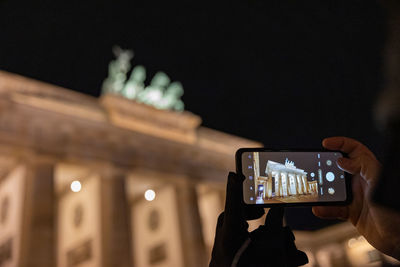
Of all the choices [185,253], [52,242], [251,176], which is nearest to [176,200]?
[185,253]

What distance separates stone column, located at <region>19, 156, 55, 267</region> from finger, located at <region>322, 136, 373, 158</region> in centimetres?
2517

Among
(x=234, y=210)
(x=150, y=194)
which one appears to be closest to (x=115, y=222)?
(x=150, y=194)

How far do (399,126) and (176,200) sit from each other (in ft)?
116

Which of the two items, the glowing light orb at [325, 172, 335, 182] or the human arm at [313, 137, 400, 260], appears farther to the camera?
the glowing light orb at [325, 172, 335, 182]

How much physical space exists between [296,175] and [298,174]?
2 cm

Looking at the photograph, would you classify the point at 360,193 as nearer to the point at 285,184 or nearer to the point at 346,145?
the point at 346,145

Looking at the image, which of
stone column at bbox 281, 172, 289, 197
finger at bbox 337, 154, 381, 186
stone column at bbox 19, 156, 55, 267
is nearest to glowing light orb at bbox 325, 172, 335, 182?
finger at bbox 337, 154, 381, 186

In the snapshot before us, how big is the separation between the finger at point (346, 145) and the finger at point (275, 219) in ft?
2.71

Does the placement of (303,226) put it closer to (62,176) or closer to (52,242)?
(62,176)

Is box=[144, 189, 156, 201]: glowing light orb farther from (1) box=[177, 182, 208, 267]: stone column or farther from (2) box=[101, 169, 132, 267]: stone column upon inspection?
(2) box=[101, 169, 132, 267]: stone column

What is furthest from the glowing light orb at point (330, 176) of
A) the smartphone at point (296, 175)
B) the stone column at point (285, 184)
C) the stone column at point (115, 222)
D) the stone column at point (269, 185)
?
the stone column at point (115, 222)

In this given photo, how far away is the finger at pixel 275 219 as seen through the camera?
7.78 feet

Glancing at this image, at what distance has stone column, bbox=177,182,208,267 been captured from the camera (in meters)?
33.2

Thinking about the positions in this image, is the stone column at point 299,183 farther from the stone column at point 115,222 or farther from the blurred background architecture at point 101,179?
the stone column at point 115,222
